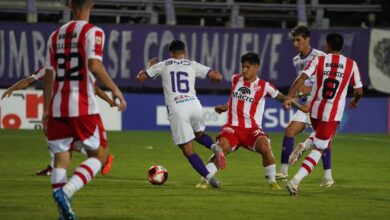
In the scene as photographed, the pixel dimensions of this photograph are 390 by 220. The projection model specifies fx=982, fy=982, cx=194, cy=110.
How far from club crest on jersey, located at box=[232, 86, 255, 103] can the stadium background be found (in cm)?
1203

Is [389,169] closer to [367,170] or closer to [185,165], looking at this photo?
[367,170]

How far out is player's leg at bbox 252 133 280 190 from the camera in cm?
Answer: 1258

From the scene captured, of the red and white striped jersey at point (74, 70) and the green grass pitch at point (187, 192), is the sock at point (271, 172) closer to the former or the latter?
the green grass pitch at point (187, 192)

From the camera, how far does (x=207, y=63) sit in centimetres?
2564

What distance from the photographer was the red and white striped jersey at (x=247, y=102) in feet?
42.0

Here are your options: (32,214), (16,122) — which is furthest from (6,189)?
(16,122)

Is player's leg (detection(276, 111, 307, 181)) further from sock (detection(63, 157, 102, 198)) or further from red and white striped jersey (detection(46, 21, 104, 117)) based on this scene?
red and white striped jersey (detection(46, 21, 104, 117))

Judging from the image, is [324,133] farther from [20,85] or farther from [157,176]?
[20,85]

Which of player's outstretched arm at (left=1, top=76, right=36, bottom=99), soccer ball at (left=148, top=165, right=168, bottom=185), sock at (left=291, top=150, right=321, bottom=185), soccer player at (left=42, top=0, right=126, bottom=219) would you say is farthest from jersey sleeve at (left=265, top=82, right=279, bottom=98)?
soccer player at (left=42, top=0, right=126, bottom=219)

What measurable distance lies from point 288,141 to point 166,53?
1108 cm

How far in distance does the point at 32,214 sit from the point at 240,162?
8242 millimetres

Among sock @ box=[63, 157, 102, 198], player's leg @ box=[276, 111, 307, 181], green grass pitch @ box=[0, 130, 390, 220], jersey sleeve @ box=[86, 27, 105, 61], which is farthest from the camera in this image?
player's leg @ box=[276, 111, 307, 181]

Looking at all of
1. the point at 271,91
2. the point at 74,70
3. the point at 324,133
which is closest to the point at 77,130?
the point at 74,70

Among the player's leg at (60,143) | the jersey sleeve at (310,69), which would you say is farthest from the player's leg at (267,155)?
the player's leg at (60,143)
